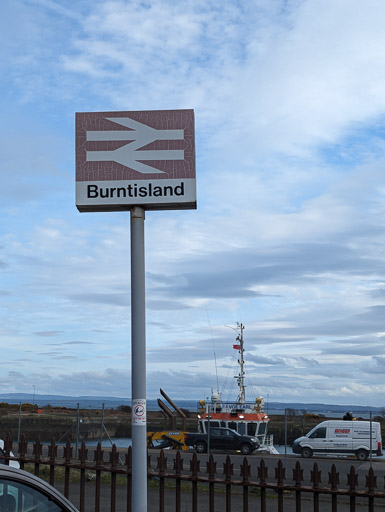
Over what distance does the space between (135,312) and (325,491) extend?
8.04ft

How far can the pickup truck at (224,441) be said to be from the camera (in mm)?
28156

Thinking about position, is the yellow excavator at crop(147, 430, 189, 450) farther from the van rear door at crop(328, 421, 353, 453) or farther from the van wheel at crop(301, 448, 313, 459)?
the van rear door at crop(328, 421, 353, 453)

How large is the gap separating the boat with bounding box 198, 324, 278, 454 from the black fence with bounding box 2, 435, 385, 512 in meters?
9.99

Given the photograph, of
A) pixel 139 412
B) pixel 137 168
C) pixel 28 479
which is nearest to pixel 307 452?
pixel 139 412

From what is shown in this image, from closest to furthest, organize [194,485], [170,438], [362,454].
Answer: [194,485] < [362,454] < [170,438]

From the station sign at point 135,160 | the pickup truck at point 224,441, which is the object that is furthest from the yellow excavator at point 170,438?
the station sign at point 135,160

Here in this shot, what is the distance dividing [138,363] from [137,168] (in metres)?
1.65

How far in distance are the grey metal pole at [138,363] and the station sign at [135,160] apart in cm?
20

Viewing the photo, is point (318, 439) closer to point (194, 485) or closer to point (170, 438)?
point (170, 438)

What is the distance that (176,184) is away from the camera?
5.42 meters

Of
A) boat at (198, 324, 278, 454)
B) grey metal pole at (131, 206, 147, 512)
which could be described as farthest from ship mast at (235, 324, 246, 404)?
grey metal pole at (131, 206, 147, 512)

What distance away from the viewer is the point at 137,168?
5445 mm

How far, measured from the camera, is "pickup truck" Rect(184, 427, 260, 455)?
2816 centimetres

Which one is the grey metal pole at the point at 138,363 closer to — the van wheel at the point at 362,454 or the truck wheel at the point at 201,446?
the van wheel at the point at 362,454
